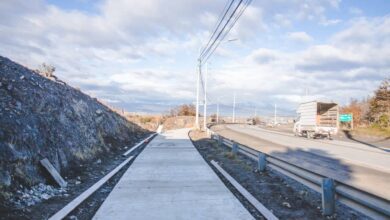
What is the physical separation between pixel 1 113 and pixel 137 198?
4089 millimetres

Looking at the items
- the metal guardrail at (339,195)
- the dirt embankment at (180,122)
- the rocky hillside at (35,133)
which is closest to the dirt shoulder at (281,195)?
the metal guardrail at (339,195)

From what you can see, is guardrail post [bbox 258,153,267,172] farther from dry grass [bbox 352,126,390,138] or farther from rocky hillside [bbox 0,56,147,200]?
dry grass [bbox 352,126,390,138]

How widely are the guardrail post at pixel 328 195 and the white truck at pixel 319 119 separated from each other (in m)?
28.5

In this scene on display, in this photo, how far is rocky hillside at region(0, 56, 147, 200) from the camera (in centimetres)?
840

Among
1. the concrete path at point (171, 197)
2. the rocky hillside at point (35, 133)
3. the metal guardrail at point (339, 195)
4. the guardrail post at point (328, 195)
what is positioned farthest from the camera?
the rocky hillside at point (35, 133)

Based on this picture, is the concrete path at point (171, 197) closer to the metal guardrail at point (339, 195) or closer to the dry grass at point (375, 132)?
the metal guardrail at point (339, 195)

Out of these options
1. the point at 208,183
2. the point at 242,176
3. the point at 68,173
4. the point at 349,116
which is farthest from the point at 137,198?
the point at 349,116

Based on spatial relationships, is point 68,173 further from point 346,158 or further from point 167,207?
point 346,158

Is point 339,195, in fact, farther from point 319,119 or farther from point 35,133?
point 319,119

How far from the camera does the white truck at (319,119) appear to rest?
34438 mm

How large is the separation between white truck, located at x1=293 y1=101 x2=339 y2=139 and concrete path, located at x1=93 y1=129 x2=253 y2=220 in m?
23.9

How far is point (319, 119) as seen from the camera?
35969 mm

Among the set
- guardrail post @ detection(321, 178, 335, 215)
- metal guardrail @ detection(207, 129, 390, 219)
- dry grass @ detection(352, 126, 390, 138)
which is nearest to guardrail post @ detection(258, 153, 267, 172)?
metal guardrail @ detection(207, 129, 390, 219)

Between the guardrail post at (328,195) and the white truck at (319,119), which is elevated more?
the white truck at (319,119)
